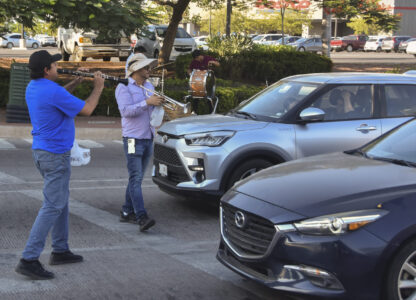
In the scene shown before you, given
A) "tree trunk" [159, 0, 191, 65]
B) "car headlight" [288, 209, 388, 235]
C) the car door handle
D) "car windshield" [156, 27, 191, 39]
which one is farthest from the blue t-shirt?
"car windshield" [156, 27, 191, 39]

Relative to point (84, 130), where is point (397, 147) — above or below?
above

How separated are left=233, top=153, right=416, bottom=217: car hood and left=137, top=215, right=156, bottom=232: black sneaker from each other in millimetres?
1992

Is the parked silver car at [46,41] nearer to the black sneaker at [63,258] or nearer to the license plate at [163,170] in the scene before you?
the license plate at [163,170]

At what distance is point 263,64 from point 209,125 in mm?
16771

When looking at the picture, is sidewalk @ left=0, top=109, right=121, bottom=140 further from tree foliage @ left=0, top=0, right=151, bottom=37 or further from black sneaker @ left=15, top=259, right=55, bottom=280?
black sneaker @ left=15, top=259, right=55, bottom=280

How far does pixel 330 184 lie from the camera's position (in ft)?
16.3

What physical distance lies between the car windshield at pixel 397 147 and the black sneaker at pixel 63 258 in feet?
9.12

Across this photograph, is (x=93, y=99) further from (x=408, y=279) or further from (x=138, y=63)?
(x=408, y=279)

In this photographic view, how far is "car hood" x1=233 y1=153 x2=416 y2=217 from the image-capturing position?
15.3 feet

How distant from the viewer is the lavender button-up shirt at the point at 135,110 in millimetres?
7379

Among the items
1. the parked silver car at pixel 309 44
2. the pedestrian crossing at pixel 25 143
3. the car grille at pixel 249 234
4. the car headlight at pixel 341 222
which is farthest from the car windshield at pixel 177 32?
the car headlight at pixel 341 222

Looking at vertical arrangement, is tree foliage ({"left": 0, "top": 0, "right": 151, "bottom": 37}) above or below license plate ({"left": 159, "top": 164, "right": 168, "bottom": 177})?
above

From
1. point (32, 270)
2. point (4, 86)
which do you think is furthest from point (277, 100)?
point (4, 86)

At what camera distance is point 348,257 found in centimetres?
443
